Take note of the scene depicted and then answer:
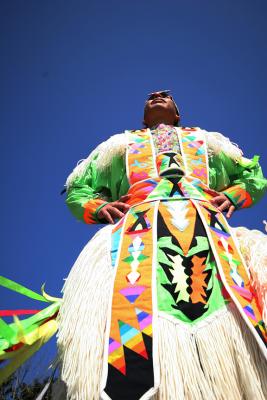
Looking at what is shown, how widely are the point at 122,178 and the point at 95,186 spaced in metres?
0.18

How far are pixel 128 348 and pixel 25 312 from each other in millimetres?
588

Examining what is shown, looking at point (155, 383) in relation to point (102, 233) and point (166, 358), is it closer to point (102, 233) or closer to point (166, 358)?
point (166, 358)

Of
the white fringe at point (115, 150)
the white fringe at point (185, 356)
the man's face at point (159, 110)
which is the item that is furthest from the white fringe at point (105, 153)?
the white fringe at point (185, 356)

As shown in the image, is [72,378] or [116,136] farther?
[116,136]

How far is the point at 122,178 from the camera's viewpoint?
2.27m

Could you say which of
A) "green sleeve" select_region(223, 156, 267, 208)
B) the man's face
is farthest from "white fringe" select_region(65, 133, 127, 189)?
"green sleeve" select_region(223, 156, 267, 208)

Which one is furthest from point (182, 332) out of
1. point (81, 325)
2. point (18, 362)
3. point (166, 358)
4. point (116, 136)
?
point (116, 136)

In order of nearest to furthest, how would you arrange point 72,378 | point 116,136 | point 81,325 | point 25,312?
point 72,378 < point 81,325 < point 25,312 < point 116,136

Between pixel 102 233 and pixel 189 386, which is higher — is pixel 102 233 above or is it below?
above

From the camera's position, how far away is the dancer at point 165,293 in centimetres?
126

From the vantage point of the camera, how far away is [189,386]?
4.01 feet

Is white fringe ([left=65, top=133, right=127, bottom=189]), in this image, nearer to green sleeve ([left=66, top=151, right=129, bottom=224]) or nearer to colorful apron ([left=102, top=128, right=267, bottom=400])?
green sleeve ([left=66, top=151, right=129, bottom=224])

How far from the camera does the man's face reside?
272 centimetres

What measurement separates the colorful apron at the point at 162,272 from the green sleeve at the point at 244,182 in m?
0.17
